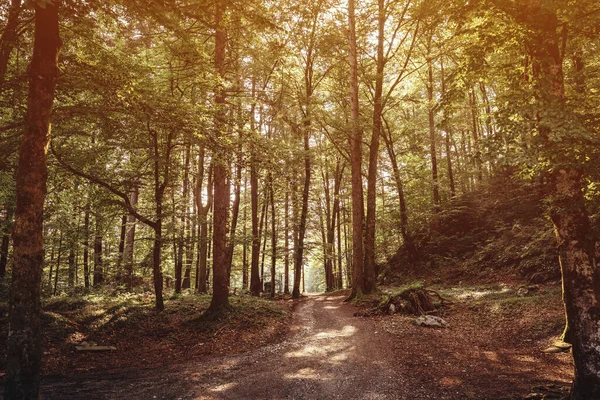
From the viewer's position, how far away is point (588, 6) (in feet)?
18.3

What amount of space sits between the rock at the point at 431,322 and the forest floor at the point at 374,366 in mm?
352

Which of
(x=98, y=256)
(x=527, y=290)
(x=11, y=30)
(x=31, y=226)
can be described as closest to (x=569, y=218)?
(x=527, y=290)

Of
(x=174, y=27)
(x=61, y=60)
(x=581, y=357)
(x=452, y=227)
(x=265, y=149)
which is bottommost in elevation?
(x=581, y=357)

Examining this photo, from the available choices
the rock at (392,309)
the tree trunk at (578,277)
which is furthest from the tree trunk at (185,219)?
the tree trunk at (578,277)

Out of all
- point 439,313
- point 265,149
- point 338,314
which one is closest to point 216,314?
point 338,314

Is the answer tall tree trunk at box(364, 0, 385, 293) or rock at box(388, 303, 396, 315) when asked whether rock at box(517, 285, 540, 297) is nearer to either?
rock at box(388, 303, 396, 315)

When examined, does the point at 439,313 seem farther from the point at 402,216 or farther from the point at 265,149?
the point at 402,216

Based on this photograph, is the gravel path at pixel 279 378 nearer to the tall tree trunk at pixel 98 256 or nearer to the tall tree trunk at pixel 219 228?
the tall tree trunk at pixel 219 228

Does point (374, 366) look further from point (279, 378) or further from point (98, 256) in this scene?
point (98, 256)

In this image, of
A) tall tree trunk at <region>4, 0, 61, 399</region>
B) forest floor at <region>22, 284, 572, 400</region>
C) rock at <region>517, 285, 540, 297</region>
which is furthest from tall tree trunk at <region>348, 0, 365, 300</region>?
tall tree trunk at <region>4, 0, 61, 399</region>

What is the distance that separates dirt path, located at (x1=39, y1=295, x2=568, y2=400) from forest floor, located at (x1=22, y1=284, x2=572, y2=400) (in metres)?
0.02

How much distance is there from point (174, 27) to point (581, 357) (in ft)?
31.6

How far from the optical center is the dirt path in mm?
6012

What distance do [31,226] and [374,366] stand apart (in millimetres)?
7029
